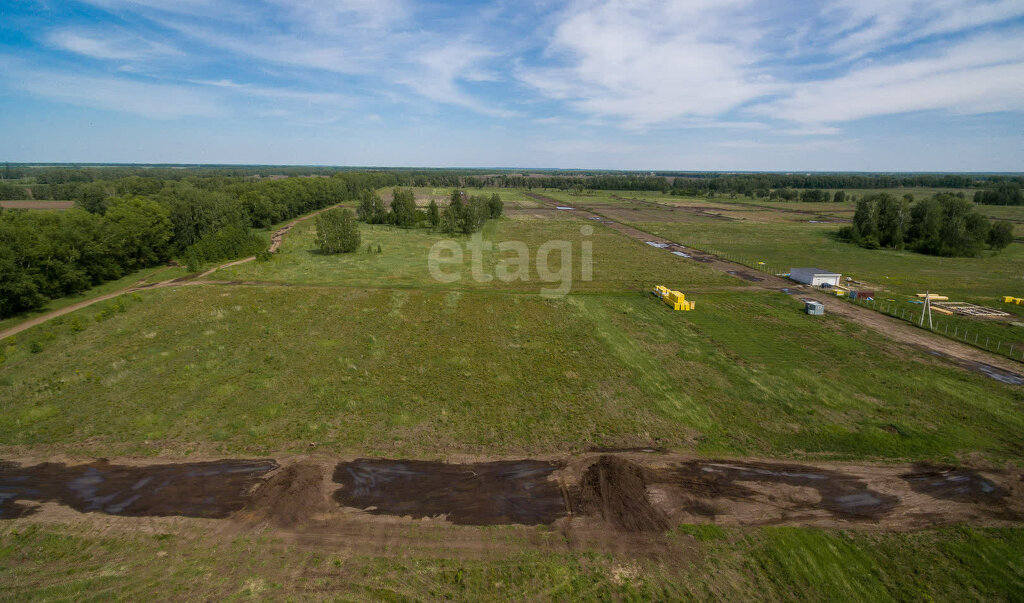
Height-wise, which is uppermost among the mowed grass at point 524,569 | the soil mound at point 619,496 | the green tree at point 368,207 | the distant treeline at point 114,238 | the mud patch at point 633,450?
the green tree at point 368,207

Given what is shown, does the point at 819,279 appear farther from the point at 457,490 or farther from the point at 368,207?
the point at 368,207

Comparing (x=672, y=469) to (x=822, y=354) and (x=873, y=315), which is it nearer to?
(x=822, y=354)

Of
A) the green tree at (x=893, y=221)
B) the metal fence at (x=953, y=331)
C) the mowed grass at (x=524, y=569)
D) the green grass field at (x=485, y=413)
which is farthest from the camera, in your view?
the green tree at (x=893, y=221)

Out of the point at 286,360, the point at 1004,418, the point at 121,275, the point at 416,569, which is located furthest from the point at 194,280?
the point at 1004,418

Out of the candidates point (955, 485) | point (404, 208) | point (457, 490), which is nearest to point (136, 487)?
point (457, 490)

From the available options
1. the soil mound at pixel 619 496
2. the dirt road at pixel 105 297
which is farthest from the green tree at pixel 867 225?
the dirt road at pixel 105 297

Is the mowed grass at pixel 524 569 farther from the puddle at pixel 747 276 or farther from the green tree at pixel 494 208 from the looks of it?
the green tree at pixel 494 208

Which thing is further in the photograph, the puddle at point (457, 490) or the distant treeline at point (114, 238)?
the distant treeline at point (114, 238)

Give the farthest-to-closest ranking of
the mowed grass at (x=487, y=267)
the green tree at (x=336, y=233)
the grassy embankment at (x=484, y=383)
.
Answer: the green tree at (x=336, y=233), the mowed grass at (x=487, y=267), the grassy embankment at (x=484, y=383)

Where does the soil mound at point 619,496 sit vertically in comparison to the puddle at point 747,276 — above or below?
below
